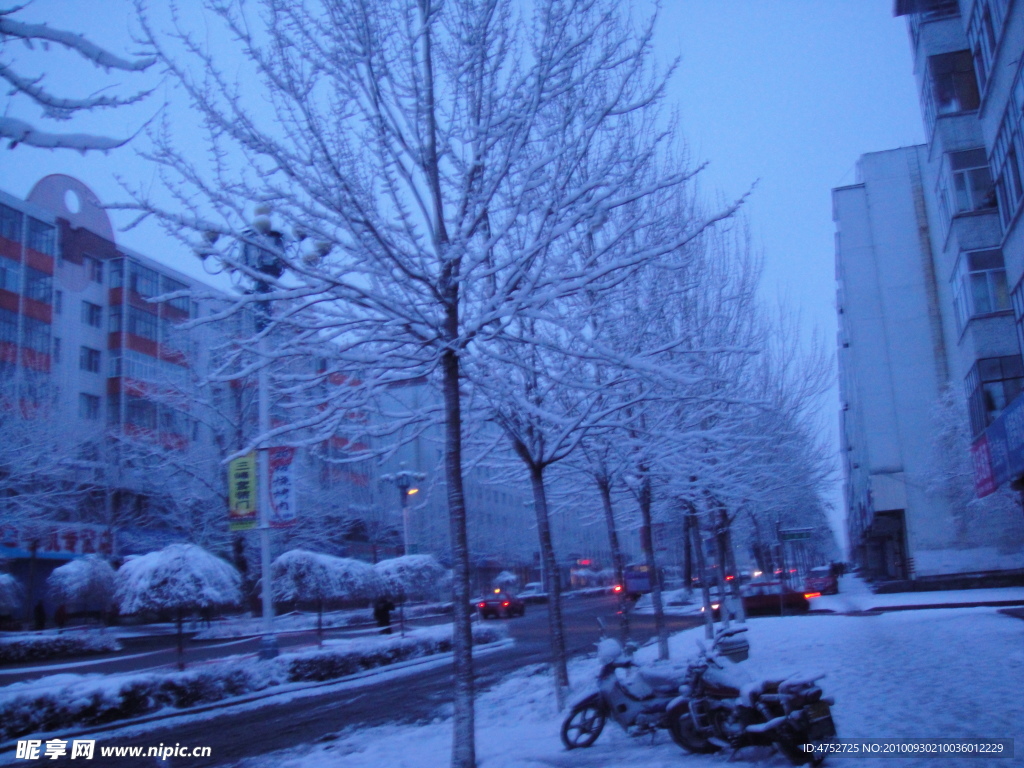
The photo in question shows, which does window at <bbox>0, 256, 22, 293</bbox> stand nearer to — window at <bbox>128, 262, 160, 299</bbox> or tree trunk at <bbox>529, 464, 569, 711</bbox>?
window at <bbox>128, 262, 160, 299</bbox>

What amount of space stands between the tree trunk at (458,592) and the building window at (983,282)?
23.4 meters

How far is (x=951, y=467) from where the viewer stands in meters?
42.0

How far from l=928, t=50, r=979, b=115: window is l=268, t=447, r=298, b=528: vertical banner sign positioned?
23963 mm

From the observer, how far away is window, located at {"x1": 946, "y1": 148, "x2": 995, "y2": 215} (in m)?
26.2

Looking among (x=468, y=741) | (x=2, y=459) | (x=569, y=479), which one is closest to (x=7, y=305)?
(x=2, y=459)

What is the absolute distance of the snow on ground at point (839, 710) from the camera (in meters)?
8.02

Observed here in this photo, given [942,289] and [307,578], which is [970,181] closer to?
[942,289]

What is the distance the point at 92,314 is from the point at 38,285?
4.40 metres

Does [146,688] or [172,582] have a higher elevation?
[172,582]

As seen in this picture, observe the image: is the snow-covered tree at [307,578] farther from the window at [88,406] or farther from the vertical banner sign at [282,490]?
the window at [88,406]

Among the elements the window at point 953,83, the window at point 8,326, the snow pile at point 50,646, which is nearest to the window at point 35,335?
the window at point 8,326

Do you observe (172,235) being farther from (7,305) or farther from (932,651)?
(7,305)

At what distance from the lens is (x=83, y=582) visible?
1159 inches

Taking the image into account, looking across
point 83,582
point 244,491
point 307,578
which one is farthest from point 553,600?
point 83,582
